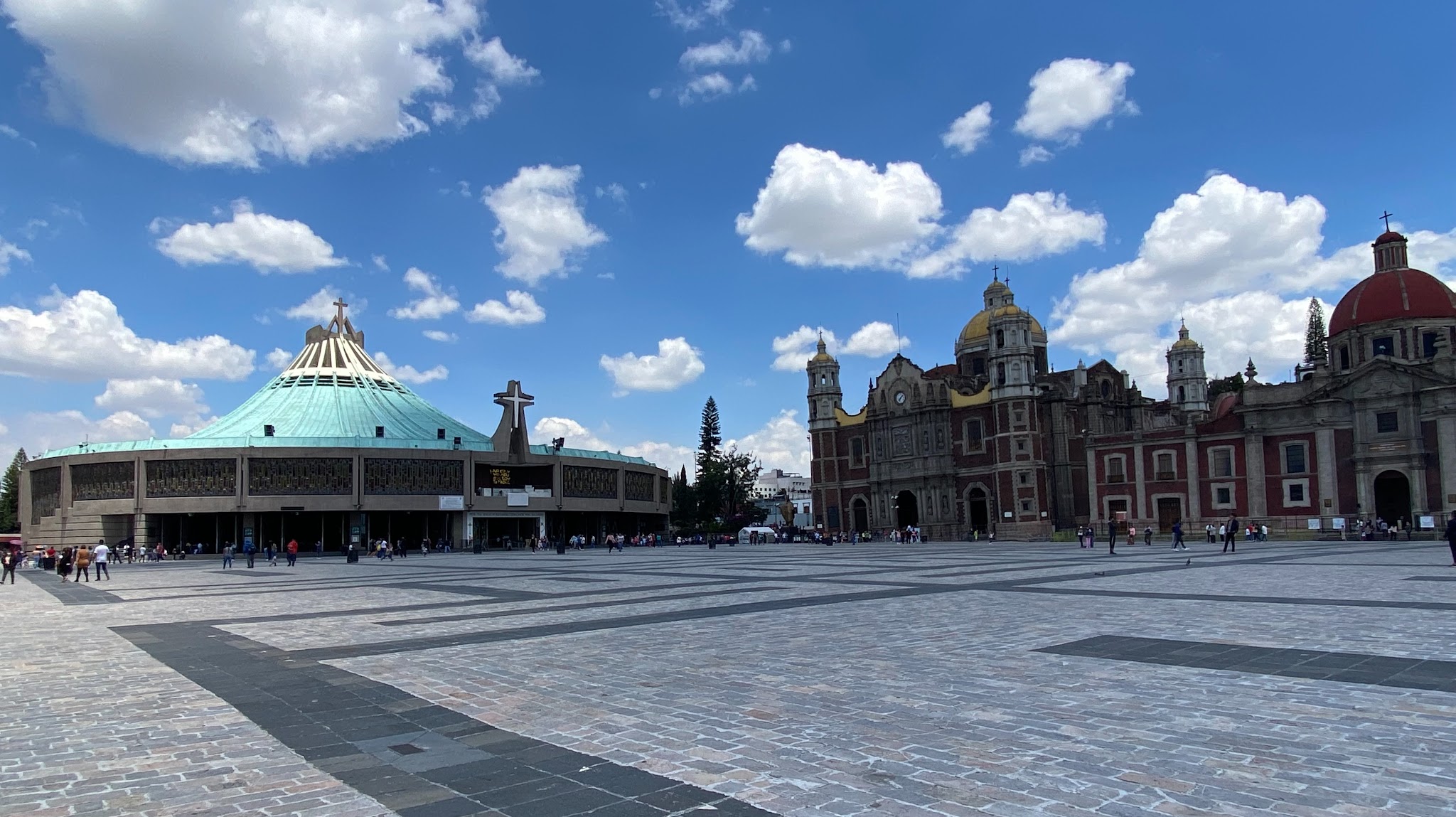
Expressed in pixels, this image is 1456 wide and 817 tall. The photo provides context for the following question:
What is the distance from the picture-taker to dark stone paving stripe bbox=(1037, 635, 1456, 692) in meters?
8.89

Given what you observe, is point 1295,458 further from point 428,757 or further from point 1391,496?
point 428,757

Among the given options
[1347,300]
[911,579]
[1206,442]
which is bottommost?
[911,579]

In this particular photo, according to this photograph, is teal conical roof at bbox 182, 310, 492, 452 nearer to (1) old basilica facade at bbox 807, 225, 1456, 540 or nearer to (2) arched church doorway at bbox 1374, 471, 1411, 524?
(1) old basilica facade at bbox 807, 225, 1456, 540

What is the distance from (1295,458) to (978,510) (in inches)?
943

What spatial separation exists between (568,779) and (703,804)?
3.56 ft

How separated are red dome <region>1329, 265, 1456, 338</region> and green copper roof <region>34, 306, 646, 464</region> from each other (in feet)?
188

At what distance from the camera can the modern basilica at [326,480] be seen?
220 ft

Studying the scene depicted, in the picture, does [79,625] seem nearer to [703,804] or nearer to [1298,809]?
[703,804]

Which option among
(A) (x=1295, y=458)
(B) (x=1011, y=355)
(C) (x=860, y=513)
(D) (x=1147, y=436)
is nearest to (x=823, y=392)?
(C) (x=860, y=513)

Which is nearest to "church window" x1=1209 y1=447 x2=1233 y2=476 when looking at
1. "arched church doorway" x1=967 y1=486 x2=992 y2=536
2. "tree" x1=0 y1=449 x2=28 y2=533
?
"arched church doorway" x1=967 y1=486 x2=992 y2=536

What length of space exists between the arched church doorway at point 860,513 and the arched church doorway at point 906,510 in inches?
125

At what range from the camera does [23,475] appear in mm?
76625

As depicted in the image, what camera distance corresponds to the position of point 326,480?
2687 inches

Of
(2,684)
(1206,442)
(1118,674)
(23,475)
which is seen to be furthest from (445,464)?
(1118,674)
